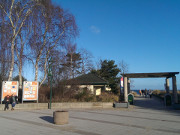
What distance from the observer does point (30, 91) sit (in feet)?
56.2

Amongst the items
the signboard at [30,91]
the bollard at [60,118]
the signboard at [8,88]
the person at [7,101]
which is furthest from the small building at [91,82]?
the bollard at [60,118]

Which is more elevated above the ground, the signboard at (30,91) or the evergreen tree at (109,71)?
the evergreen tree at (109,71)

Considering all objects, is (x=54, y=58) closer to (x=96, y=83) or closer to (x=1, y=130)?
(x=96, y=83)

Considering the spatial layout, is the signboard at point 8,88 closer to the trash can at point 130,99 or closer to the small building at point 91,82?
the small building at point 91,82

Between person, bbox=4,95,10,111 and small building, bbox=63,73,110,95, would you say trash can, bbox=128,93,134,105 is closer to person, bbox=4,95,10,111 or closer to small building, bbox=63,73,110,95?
small building, bbox=63,73,110,95

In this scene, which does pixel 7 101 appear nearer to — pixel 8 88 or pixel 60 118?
pixel 8 88

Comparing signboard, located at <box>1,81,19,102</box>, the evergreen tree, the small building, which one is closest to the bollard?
signboard, located at <box>1,81,19,102</box>

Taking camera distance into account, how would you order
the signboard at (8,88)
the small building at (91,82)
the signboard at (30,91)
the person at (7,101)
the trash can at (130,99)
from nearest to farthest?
the person at (7,101) < the signboard at (8,88) < the signboard at (30,91) < the trash can at (130,99) < the small building at (91,82)

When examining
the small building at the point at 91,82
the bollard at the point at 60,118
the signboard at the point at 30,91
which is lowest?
the bollard at the point at 60,118

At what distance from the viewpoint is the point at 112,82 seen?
126 feet

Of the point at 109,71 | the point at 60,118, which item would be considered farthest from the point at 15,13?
the point at 109,71

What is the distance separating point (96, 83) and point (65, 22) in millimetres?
12262

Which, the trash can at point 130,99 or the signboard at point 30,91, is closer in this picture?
the signboard at point 30,91

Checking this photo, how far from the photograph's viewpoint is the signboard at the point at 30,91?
16931 millimetres
